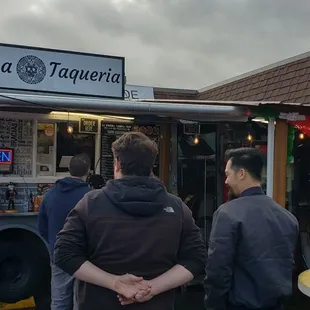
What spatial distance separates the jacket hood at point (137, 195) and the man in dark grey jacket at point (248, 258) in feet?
1.72

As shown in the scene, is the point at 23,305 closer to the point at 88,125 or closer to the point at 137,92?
the point at 88,125

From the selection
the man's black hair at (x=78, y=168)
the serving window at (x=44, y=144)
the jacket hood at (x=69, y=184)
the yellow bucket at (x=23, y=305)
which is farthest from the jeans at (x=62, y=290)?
the serving window at (x=44, y=144)

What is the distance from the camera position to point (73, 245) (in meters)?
2.10

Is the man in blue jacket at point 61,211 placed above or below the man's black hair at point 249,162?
below

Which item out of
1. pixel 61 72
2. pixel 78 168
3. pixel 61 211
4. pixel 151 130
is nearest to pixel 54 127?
pixel 61 72

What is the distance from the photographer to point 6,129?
5832 mm

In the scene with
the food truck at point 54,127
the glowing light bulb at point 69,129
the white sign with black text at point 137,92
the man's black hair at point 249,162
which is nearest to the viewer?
the man's black hair at point 249,162

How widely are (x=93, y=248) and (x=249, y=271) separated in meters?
0.92

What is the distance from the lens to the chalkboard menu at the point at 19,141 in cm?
583

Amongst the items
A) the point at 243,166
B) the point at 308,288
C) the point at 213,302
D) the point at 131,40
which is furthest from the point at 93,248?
the point at 131,40

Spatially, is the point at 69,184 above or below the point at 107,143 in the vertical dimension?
below

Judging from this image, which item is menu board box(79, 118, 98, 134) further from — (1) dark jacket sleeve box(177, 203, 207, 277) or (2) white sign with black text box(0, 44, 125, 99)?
(1) dark jacket sleeve box(177, 203, 207, 277)

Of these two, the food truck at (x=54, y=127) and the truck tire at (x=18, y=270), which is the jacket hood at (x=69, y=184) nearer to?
the food truck at (x=54, y=127)

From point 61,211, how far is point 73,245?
1996mm
